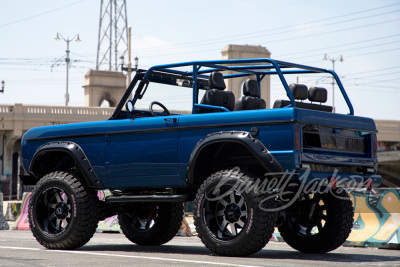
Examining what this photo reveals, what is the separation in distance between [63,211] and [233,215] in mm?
2749

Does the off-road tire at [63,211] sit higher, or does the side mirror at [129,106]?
the side mirror at [129,106]

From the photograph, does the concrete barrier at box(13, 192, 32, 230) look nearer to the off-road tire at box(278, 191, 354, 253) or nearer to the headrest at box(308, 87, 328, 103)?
the off-road tire at box(278, 191, 354, 253)

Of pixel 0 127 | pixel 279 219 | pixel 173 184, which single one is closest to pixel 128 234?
pixel 173 184

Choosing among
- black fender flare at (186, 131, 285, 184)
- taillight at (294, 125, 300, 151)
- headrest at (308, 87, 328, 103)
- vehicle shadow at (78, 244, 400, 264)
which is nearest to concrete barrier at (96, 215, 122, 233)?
vehicle shadow at (78, 244, 400, 264)

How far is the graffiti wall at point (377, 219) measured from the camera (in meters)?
11.2

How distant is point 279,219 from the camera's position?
839 centimetres

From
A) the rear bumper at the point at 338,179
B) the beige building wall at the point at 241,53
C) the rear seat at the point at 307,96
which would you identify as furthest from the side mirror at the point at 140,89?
the beige building wall at the point at 241,53

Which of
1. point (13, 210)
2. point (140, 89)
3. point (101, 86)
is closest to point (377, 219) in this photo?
point (140, 89)

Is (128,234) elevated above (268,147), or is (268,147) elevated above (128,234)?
(268,147)

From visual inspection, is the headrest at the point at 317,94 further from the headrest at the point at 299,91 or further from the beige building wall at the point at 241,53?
the beige building wall at the point at 241,53

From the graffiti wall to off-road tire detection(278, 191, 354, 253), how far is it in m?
2.09

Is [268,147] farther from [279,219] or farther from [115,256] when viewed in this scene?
[115,256]

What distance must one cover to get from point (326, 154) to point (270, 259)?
1.36 metres

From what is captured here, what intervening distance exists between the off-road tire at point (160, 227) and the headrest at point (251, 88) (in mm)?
2397
